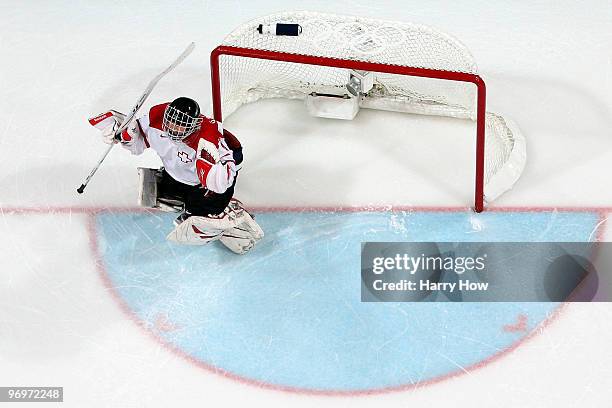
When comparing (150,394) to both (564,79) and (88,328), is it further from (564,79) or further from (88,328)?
(564,79)

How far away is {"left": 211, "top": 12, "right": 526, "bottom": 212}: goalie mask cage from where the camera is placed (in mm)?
5094

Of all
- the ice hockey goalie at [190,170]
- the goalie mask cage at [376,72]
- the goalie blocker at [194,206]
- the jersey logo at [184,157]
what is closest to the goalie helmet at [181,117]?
the ice hockey goalie at [190,170]

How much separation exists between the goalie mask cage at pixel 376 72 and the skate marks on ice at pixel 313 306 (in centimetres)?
35

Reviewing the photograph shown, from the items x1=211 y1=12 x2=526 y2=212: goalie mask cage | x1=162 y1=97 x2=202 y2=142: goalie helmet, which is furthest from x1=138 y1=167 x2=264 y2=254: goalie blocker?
x1=211 y1=12 x2=526 y2=212: goalie mask cage

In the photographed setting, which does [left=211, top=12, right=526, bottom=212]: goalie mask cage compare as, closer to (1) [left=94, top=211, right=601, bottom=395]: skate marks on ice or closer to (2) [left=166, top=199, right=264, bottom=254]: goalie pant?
(1) [left=94, top=211, right=601, bottom=395]: skate marks on ice

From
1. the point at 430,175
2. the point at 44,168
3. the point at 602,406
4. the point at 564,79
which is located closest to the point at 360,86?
the point at 430,175

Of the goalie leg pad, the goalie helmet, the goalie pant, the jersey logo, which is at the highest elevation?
the goalie helmet

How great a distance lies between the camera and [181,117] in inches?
175

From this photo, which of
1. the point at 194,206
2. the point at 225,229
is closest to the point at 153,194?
the point at 194,206

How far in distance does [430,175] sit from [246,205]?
2.63 ft

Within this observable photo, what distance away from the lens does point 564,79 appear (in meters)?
5.83

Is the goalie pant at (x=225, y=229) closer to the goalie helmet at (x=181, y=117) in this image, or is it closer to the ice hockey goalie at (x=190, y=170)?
the ice hockey goalie at (x=190, y=170)

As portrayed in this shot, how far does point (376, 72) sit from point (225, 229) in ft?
3.61

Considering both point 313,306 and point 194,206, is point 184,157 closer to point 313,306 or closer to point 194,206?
point 194,206
